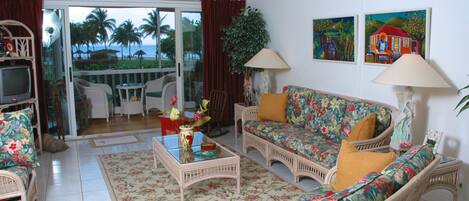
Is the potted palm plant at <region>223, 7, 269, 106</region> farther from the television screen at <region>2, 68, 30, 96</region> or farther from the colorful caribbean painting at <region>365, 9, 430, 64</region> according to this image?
the television screen at <region>2, 68, 30, 96</region>

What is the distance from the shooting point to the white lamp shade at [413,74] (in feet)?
10.5

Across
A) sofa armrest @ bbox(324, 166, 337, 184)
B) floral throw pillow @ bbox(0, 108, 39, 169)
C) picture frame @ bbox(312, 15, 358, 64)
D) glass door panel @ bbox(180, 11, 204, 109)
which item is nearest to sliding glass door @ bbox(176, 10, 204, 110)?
glass door panel @ bbox(180, 11, 204, 109)

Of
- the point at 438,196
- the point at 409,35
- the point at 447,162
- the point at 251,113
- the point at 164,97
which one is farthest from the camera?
the point at 164,97

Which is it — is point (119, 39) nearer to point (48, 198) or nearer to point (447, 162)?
point (48, 198)

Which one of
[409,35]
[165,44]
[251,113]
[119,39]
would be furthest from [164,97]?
[409,35]

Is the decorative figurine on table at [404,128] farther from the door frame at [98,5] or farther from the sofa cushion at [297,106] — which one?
the door frame at [98,5]

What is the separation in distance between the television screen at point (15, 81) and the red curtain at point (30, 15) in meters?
0.53

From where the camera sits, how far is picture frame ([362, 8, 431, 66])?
11.6 ft

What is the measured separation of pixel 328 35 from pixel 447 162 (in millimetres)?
2176

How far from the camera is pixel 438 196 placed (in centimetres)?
346

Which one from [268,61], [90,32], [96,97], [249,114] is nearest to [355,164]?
[249,114]

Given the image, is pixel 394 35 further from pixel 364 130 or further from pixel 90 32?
pixel 90 32

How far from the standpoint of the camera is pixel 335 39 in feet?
15.3

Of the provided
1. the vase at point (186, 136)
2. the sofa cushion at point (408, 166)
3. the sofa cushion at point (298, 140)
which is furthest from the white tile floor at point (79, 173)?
the sofa cushion at point (408, 166)
